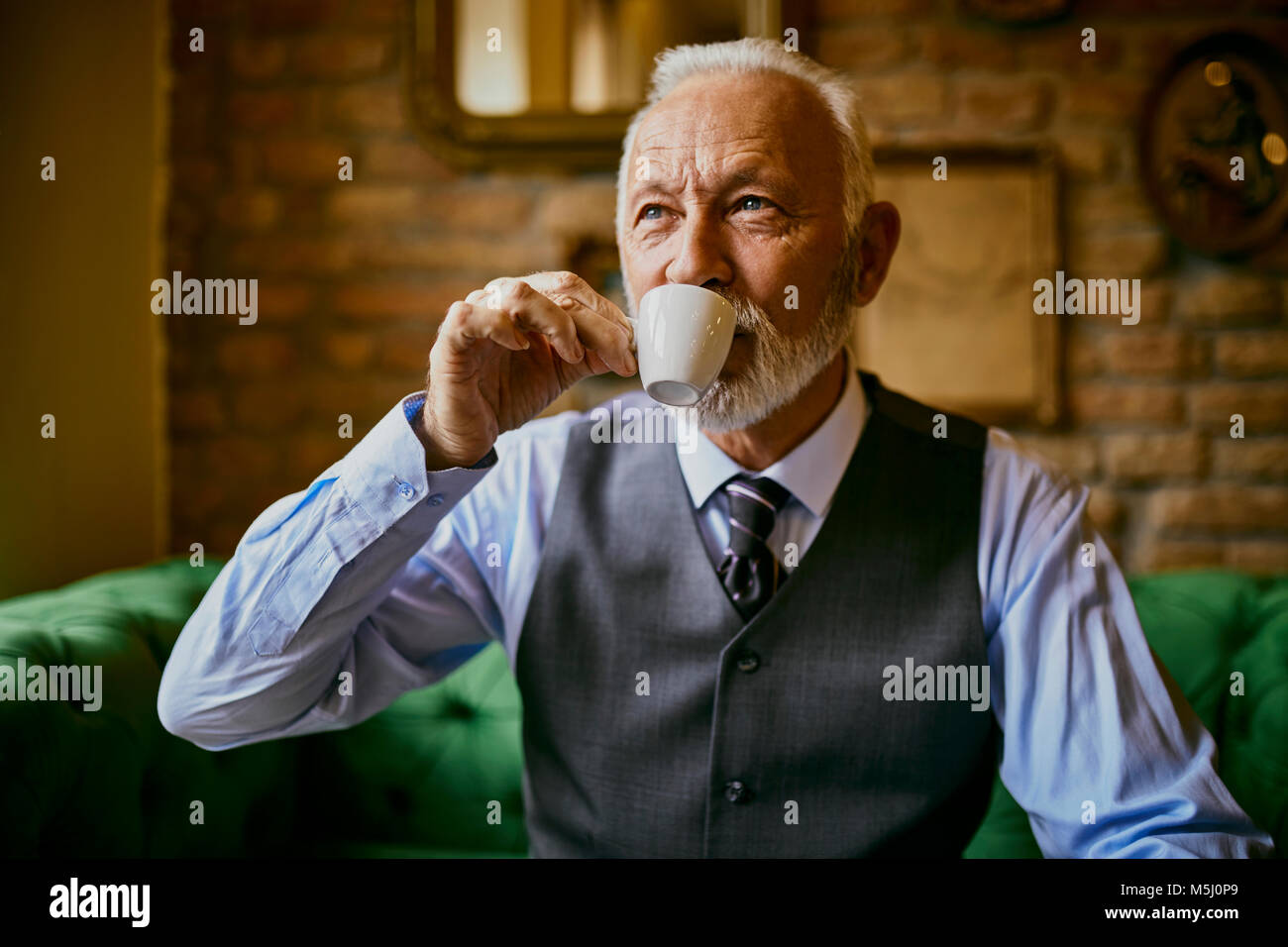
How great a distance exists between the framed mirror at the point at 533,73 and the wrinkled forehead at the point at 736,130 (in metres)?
0.83

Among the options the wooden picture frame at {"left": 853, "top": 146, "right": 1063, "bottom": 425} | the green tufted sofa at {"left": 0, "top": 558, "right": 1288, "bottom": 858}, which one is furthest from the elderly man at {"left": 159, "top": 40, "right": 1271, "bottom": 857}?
the wooden picture frame at {"left": 853, "top": 146, "right": 1063, "bottom": 425}

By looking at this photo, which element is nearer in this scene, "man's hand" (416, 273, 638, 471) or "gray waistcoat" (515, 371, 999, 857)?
"man's hand" (416, 273, 638, 471)

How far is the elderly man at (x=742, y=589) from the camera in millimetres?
951

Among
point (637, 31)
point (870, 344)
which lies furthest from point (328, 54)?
point (870, 344)

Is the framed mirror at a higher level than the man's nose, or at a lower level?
higher

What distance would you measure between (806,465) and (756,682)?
277 mm

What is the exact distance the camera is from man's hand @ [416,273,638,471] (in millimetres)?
844

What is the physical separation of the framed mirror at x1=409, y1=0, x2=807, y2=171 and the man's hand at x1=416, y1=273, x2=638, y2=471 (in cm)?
108

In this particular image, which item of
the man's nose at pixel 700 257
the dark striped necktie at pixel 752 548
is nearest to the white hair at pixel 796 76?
the man's nose at pixel 700 257

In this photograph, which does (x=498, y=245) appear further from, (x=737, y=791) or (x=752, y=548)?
(x=737, y=791)

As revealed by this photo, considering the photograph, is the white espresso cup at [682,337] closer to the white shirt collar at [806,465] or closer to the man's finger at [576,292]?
the man's finger at [576,292]

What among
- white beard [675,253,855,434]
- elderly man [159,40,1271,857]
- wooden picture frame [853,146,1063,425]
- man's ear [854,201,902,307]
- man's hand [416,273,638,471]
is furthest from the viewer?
wooden picture frame [853,146,1063,425]

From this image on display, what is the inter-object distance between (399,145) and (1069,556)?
156 centimetres

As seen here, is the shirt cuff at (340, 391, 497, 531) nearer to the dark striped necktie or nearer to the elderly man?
the elderly man
